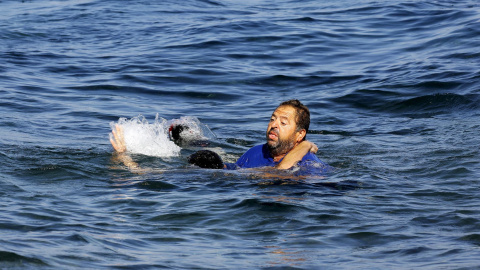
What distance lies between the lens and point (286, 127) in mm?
8578

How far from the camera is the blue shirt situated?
845 cm

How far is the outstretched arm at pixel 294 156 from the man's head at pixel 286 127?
0.13m

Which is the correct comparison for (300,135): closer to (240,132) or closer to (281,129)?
(281,129)

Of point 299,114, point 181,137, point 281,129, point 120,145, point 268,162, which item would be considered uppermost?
point 299,114

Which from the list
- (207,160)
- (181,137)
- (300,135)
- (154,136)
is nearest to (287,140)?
(300,135)

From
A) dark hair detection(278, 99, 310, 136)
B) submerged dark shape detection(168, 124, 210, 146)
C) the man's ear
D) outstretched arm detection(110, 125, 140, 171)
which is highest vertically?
dark hair detection(278, 99, 310, 136)

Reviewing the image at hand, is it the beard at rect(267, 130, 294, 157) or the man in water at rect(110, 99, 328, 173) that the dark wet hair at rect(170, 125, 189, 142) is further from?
the beard at rect(267, 130, 294, 157)

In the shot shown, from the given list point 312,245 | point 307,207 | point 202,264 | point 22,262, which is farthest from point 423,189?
point 22,262

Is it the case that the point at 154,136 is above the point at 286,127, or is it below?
below

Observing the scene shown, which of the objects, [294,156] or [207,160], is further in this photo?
[207,160]

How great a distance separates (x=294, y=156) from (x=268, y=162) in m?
0.45

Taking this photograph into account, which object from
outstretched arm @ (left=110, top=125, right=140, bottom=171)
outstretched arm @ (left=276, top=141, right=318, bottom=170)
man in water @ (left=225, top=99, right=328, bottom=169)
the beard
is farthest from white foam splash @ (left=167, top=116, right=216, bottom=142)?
outstretched arm @ (left=276, top=141, right=318, bottom=170)

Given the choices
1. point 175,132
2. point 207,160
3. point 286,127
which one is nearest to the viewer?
point 286,127

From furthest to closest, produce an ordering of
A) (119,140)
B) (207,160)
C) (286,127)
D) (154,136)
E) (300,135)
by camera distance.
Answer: (154,136) → (119,140) → (207,160) → (300,135) → (286,127)
